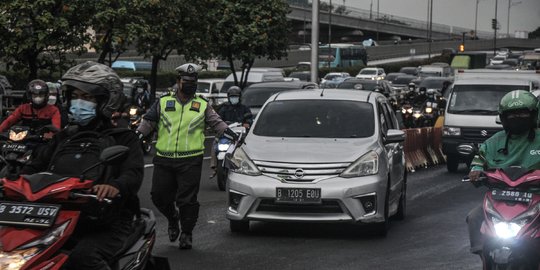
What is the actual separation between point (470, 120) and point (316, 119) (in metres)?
10.2

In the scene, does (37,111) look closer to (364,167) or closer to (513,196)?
(364,167)

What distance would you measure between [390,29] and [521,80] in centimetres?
12350

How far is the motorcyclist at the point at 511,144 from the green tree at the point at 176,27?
24.6 m

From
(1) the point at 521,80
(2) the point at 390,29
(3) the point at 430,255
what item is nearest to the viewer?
(3) the point at 430,255

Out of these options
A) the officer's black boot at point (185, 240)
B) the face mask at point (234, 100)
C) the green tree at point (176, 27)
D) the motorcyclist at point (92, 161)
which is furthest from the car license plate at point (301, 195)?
the green tree at point (176, 27)

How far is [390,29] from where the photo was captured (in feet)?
479

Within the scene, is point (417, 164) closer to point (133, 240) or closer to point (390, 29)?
point (133, 240)

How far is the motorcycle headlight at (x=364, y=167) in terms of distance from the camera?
11969 mm

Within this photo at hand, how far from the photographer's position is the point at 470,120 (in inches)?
894

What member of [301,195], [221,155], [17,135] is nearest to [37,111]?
[17,135]

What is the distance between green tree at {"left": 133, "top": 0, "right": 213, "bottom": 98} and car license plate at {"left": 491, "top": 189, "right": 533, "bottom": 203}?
25.2 m

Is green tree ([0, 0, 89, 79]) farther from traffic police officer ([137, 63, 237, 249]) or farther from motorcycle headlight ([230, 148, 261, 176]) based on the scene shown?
traffic police officer ([137, 63, 237, 249])

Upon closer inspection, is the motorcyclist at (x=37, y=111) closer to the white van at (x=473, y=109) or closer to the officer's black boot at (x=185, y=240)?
the officer's black boot at (x=185, y=240)

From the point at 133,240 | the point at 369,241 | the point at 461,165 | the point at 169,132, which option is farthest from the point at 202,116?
the point at 461,165
